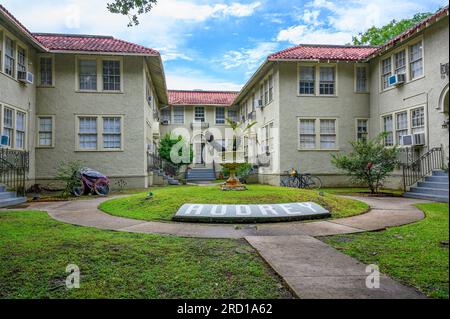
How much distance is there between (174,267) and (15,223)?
Answer: 5.00 meters

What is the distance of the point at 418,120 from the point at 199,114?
19.9 meters

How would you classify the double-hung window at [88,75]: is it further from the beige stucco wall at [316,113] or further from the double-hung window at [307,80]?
the double-hung window at [307,80]

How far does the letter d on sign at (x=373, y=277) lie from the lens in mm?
3278

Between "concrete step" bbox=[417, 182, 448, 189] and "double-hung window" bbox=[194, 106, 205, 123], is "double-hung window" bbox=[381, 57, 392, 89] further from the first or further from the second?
"double-hung window" bbox=[194, 106, 205, 123]

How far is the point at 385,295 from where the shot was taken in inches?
119

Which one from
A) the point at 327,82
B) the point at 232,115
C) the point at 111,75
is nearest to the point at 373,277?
the point at 327,82

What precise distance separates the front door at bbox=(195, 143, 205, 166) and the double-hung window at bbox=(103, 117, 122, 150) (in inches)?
543

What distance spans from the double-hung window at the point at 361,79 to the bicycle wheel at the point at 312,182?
18.1ft

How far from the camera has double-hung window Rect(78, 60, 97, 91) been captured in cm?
1730

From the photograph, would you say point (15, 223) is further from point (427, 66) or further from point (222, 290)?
point (427, 66)

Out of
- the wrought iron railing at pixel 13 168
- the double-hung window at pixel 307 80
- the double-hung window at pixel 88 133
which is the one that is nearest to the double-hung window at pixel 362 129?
the double-hung window at pixel 307 80

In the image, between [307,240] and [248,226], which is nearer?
[307,240]

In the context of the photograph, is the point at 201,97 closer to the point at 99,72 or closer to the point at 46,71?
the point at 99,72

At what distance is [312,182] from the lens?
682 inches
